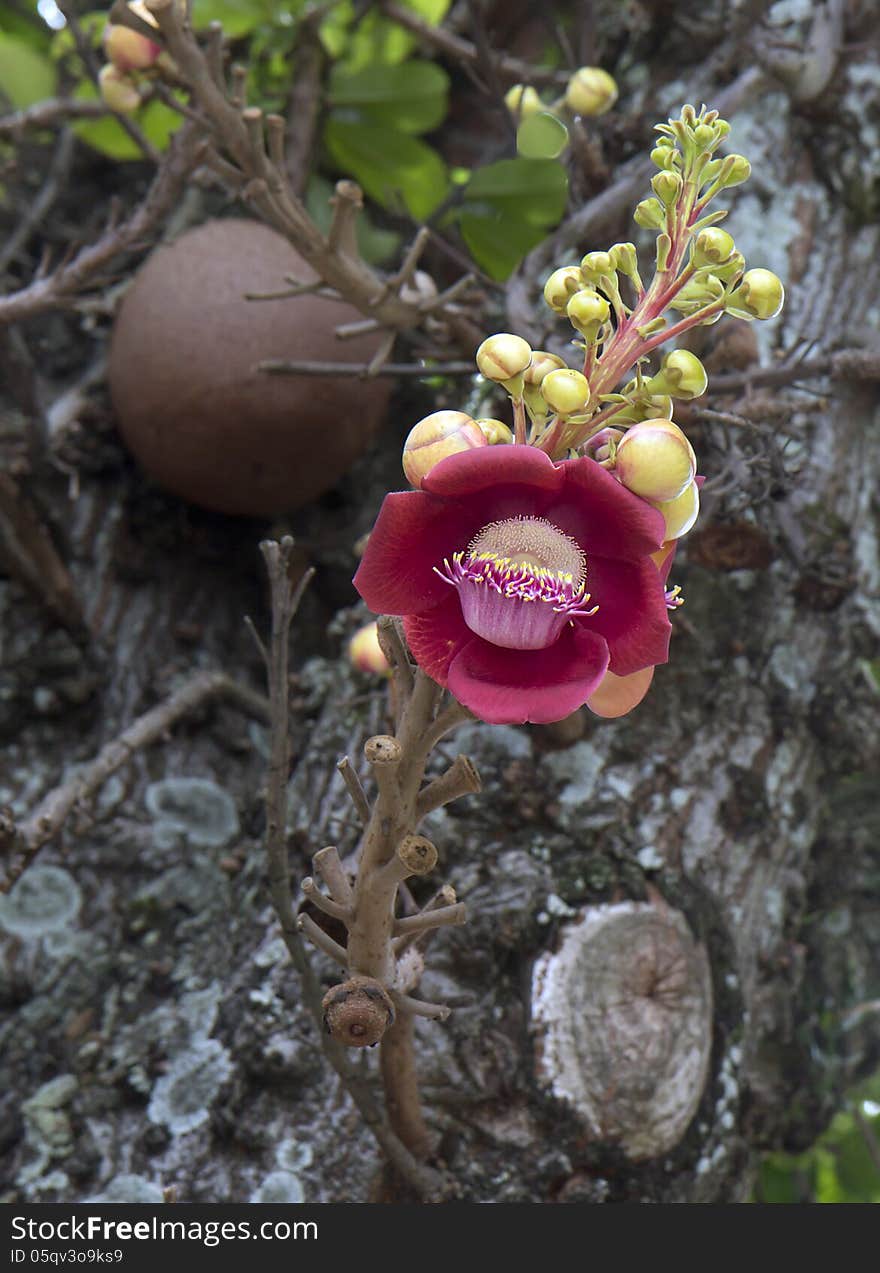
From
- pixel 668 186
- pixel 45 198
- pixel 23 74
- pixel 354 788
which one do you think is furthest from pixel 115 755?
pixel 23 74

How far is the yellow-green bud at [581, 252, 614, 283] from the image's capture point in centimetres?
70

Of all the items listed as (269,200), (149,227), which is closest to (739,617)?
(269,200)

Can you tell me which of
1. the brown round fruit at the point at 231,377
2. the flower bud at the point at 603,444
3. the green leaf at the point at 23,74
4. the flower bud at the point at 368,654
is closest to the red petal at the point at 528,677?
the flower bud at the point at 603,444

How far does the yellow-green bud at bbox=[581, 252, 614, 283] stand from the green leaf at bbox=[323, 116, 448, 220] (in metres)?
1.19

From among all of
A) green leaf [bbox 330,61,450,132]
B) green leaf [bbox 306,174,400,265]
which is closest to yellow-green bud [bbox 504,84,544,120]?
green leaf [bbox 330,61,450,132]

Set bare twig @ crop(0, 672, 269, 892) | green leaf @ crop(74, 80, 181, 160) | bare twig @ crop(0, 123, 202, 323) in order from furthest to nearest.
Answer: green leaf @ crop(74, 80, 181, 160), bare twig @ crop(0, 123, 202, 323), bare twig @ crop(0, 672, 269, 892)

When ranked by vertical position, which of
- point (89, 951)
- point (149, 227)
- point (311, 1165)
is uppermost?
point (149, 227)

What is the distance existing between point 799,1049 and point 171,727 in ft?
2.74

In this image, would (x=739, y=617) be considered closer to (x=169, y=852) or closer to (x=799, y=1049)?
(x=799, y=1049)

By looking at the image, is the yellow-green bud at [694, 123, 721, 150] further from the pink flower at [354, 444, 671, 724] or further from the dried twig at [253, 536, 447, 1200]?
the dried twig at [253, 536, 447, 1200]

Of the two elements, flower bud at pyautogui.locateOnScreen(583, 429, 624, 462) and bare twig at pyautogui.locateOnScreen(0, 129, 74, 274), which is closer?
flower bud at pyautogui.locateOnScreen(583, 429, 624, 462)

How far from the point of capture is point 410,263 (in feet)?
3.81

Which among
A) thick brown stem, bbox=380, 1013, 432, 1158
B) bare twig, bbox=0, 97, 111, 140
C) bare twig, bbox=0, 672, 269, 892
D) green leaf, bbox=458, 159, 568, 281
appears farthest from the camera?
bare twig, bbox=0, 97, 111, 140

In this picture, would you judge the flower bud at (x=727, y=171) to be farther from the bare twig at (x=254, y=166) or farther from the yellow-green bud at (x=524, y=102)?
the yellow-green bud at (x=524, y=102)
